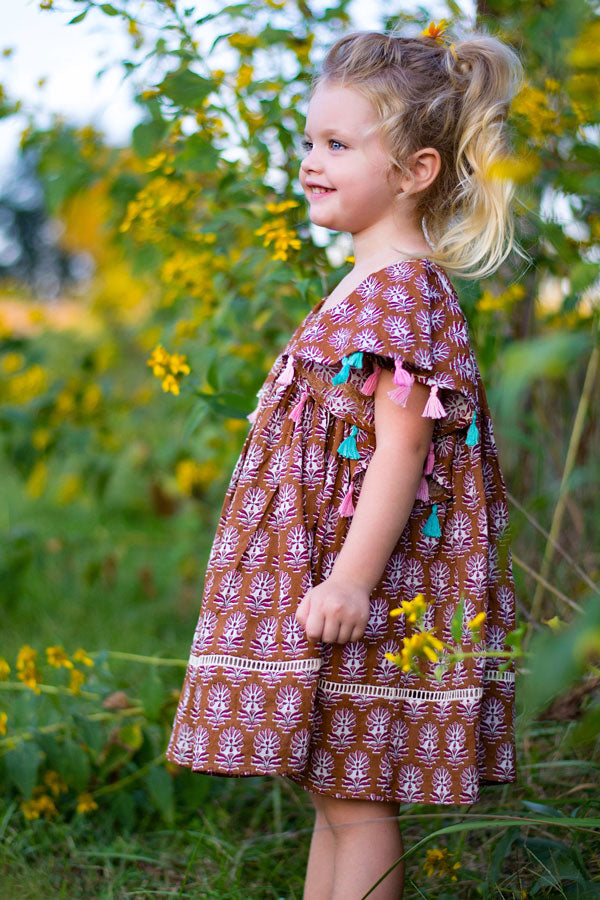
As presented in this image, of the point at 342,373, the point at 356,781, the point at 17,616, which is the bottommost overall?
the point at 17,616

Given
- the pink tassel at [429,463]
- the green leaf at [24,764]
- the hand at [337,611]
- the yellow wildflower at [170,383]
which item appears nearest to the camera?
the hand at [337,611]

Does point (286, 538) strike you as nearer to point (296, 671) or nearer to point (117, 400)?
point (296, 671)

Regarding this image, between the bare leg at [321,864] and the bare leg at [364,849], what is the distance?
5 cm

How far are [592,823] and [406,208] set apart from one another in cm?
87

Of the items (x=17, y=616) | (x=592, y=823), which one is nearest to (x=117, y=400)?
(x=17, y=616)

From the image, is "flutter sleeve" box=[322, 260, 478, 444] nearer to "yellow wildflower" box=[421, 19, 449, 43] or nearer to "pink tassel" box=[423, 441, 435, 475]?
"pink tassel" box=[423, 441, 435, 475]

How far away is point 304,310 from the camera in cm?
167

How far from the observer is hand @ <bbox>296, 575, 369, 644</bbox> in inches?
46.7

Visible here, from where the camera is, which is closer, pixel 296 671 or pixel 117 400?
pixel 296 671

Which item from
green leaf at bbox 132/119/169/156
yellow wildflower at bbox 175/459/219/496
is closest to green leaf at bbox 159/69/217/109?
green leaf at bbox 132/119/169/156

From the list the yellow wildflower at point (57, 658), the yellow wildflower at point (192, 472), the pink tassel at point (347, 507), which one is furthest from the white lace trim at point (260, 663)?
the yellow wildflower at point (192, 472)

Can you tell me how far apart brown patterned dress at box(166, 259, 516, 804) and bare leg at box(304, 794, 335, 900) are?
16 cm

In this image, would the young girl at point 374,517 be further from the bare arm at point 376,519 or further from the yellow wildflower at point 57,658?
the yellow wildflower at point 57,658

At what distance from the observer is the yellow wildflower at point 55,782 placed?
177 cm
